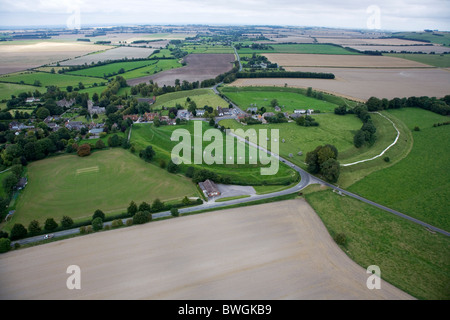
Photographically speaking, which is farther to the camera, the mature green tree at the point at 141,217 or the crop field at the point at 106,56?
the crop field at the point at 106,56

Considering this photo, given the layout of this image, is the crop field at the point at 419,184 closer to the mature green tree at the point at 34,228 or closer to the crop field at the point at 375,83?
the crop field at the point at 375,83

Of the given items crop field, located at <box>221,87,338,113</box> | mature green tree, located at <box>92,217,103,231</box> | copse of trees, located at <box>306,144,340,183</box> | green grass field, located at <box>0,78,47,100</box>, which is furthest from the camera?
green grass field, located at <box>0,78,47,100</box>

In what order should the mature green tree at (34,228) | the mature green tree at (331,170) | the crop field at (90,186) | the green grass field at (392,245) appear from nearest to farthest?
the green grass field at (392,245)
the mature green tree at (34,228)
the crop field at (90,186)
the mature green tree at (331,170)

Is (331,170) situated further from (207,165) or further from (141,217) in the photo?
(141,217)

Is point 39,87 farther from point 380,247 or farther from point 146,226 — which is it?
point 380,247

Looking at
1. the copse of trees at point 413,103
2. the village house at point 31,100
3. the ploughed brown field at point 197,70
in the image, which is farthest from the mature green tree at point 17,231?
the copse of trees at point 413,103

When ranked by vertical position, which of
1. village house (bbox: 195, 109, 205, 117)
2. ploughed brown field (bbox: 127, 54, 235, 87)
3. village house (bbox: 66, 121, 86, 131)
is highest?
ploughed brown field (bbox: 127, 54, 235, 87)

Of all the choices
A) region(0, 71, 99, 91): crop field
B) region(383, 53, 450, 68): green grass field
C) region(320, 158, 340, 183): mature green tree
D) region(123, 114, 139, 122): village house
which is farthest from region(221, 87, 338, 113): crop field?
region(383, 53, 450, 68): green grass field

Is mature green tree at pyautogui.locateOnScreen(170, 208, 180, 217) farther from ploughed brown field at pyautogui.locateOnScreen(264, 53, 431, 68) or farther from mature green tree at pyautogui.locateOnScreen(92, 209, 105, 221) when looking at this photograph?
ploughed brown field at pyautogui.locateOnScreen(264, 53, 431, 68)
